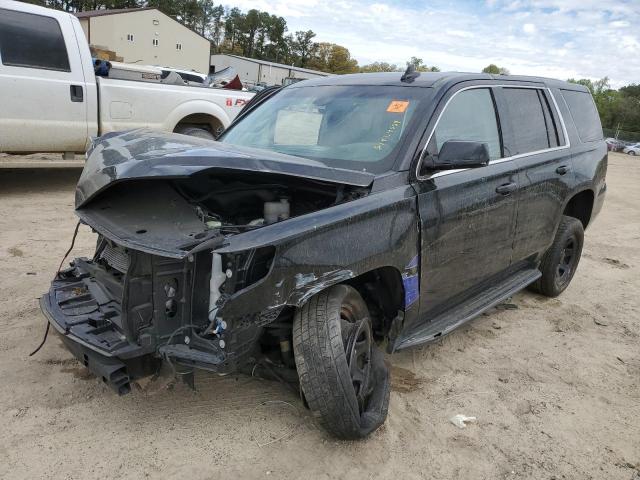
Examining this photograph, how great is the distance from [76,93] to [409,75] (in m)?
5.22

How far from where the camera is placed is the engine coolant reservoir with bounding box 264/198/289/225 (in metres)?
2.71

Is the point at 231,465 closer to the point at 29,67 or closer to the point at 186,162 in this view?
the point at 186,162

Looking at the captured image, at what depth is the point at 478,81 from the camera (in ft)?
12.0

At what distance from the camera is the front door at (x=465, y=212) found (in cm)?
314

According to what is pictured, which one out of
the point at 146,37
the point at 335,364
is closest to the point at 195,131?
the point at 335,364

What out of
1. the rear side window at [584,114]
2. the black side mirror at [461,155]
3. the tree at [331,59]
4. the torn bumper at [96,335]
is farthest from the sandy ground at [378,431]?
the tree at [331,59]

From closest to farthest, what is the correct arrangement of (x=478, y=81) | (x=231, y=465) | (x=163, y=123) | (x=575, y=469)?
(x=231, y=465) < (x=575, y=469) < (x=478, y=81) < (x=163, y=123)

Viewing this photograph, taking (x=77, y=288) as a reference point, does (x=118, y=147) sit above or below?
above

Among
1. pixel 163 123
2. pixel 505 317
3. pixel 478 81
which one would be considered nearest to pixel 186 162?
pixel 478 81

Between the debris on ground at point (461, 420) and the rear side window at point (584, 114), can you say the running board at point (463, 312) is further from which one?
the rear side window at point (584, 114)

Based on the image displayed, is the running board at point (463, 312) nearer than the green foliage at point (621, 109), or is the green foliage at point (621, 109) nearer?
the running board at point (463, 312)

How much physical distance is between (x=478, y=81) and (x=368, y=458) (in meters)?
2.55

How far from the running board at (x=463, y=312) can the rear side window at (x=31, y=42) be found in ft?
19.8

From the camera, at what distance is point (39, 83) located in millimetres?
6711
